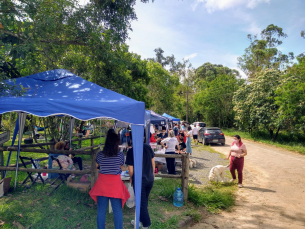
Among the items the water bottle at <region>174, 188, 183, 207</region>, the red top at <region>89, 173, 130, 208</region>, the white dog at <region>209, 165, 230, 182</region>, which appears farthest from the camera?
the white dog at <region>209, 165, 230, 182</region>

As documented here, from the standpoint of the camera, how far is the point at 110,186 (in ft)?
11.6

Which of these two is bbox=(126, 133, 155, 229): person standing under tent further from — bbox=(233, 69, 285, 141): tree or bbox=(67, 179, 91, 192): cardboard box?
bbox=(233, 69, 285, 141): tree

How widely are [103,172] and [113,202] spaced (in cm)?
50

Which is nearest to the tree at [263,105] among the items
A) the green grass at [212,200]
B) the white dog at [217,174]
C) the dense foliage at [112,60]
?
the dense foliage at [112,60]

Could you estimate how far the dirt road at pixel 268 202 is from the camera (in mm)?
4852

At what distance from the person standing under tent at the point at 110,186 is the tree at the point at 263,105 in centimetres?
1765

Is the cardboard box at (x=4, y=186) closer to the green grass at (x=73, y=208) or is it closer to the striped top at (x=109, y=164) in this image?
the green grass at (x=73, y=208)

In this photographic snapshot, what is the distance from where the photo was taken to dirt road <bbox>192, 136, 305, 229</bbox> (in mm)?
4852

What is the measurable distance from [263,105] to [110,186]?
20.4m

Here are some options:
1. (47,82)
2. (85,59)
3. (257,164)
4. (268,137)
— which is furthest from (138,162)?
(268,137)

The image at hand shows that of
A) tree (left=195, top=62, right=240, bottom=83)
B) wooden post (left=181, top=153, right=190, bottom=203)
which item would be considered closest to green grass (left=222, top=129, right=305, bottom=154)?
wooden post (left=181, top=153, right=190, bottom=203)

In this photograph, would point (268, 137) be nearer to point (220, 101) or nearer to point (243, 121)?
point (243, 121)

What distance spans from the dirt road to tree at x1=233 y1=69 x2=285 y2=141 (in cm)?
1041

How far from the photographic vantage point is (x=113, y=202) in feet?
11.7
